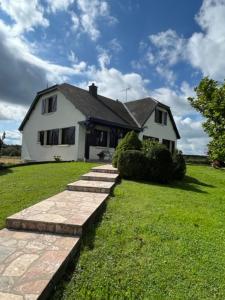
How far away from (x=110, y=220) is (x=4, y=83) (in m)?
15.8

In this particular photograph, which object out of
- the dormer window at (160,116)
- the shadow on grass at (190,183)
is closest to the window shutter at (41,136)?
the dormer window at (160,116)

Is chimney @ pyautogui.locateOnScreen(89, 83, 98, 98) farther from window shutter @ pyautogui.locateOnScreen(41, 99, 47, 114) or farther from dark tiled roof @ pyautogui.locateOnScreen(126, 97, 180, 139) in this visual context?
dark tiled roof @ pyautogui.locateOnScreen(126, 97, 180, 139)

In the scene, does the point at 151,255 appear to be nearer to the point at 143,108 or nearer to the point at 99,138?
the point at 99,138

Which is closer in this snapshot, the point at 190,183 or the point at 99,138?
the point at 190,183

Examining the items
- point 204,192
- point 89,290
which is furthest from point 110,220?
point 204,192

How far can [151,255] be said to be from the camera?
369cm

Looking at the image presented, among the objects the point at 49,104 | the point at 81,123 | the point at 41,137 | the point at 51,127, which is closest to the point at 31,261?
the point at 81,123

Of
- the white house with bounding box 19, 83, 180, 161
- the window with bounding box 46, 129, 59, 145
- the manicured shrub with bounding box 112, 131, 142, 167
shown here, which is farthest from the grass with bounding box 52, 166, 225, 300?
the window with bounding box 46, 129, 59, 145

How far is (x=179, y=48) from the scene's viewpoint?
1253cm

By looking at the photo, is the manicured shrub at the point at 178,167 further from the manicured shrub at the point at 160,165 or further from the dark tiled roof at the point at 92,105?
the dark tiled roof at the point at 92,105

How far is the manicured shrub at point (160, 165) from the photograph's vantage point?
31.4ft

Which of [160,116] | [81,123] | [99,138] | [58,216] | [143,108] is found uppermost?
[143,108]

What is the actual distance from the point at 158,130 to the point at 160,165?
541 inches

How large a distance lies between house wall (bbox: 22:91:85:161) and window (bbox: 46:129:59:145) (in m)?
0.25
